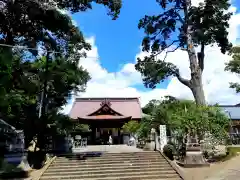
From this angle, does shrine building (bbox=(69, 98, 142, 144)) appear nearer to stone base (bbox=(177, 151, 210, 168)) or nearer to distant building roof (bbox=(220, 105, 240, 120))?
distant building roof (bbox=(220, 105, 240, 120))

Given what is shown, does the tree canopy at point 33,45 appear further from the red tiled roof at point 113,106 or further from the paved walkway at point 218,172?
the red tiled roof at point 113,106

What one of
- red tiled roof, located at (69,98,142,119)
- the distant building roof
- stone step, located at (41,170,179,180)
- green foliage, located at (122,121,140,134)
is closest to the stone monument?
stone step, located at (41,170,179,180)

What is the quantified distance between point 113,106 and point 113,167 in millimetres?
25532

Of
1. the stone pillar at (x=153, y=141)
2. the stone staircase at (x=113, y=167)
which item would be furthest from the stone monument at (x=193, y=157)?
the stone pillar at (x=153, y=141)

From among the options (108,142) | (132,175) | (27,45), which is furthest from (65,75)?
(108,142)

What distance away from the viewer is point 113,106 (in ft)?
135

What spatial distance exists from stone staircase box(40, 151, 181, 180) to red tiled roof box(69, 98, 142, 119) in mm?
20678

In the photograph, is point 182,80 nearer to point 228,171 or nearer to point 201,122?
point 201,122

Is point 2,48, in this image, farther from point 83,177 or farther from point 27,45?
point 83,177

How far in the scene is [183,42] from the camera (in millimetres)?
21703

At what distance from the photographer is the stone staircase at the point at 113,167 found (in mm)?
14318

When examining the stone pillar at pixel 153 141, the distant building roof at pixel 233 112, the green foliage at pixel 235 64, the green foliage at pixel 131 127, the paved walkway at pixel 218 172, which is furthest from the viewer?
the distant building roof at pixel 233 112

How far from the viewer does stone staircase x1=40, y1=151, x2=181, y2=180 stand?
14.3 metres

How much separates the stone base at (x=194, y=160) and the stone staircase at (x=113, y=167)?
863 millimetres
